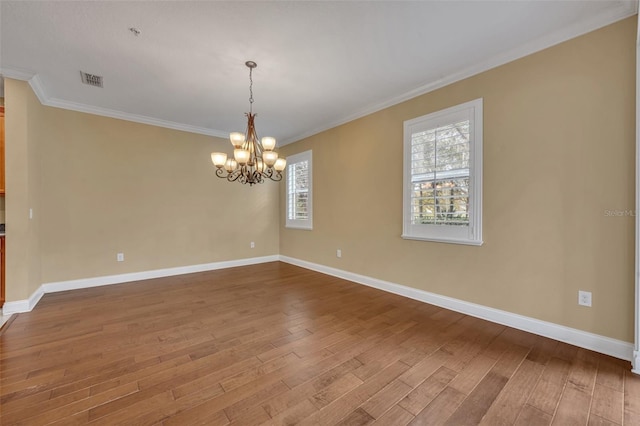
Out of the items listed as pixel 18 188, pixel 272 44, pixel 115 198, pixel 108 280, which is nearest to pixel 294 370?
pixel 272 44

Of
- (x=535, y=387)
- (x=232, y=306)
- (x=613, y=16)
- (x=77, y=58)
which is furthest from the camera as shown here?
(x=232, y=306)

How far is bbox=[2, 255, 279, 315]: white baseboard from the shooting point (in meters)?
3.07

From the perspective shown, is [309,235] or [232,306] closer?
[232,306]

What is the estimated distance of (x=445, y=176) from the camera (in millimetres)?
3113

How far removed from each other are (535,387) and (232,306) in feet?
9.68

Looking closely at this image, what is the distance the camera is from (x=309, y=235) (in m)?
5.33

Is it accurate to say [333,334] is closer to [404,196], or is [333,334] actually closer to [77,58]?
[404,196]

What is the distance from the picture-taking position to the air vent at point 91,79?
10.1ft

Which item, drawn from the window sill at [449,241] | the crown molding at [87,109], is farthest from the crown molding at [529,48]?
the crown molding at [87,109]

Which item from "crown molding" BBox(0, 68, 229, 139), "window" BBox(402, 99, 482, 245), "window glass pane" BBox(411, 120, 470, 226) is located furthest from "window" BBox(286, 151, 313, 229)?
"window glass pane" BBox(411, 120, 470, 226)

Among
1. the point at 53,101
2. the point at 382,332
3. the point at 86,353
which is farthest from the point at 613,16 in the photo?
the point at 53,101

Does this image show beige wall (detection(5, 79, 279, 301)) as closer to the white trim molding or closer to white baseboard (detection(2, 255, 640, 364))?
white baseboard (detection(2, 255, 640, 364))

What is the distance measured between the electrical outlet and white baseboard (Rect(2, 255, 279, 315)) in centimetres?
505

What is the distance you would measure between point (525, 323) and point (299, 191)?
4.15 m
